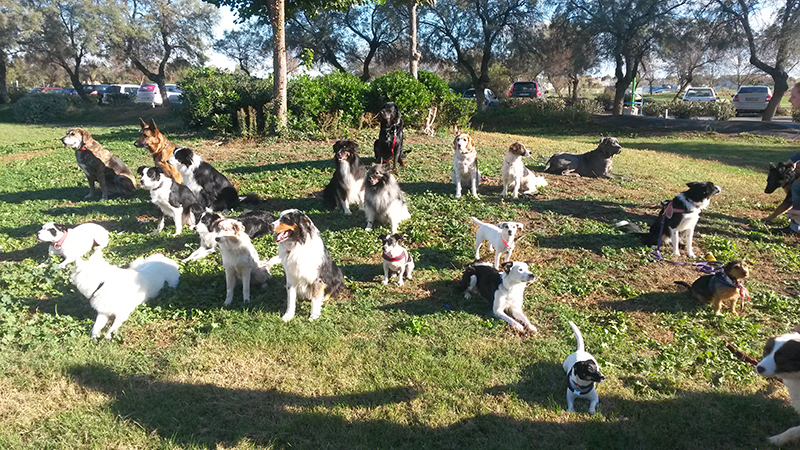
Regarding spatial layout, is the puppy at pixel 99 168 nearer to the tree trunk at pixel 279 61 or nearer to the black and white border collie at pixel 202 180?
the black and white border collie at pixel 202 180

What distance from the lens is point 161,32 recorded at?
3825cm

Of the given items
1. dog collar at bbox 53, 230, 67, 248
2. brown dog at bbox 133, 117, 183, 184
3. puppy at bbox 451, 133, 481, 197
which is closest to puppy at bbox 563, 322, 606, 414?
puppy at bbox 451, 133, 481, 197

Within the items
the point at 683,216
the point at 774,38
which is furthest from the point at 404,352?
the point at 774,38

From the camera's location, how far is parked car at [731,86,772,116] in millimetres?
29562

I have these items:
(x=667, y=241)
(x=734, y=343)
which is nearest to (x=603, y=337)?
(x=734, y=343)

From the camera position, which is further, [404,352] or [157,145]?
[157,145]

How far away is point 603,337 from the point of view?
14.7 ft

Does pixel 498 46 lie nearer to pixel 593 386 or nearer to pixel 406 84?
pixel 406 84

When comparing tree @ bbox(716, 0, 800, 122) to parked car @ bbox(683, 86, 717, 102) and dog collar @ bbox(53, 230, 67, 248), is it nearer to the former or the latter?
parked car @ bbox(683, 86, 717, 102)

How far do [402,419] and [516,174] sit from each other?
6105 millimetres

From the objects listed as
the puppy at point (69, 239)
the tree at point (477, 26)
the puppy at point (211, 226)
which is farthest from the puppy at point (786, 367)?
the tree at point (477, 26)

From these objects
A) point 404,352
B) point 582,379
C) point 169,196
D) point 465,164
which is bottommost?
point 404,352

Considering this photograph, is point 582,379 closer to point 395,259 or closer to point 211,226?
point 395,259

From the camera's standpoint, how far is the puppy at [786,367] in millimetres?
3174
